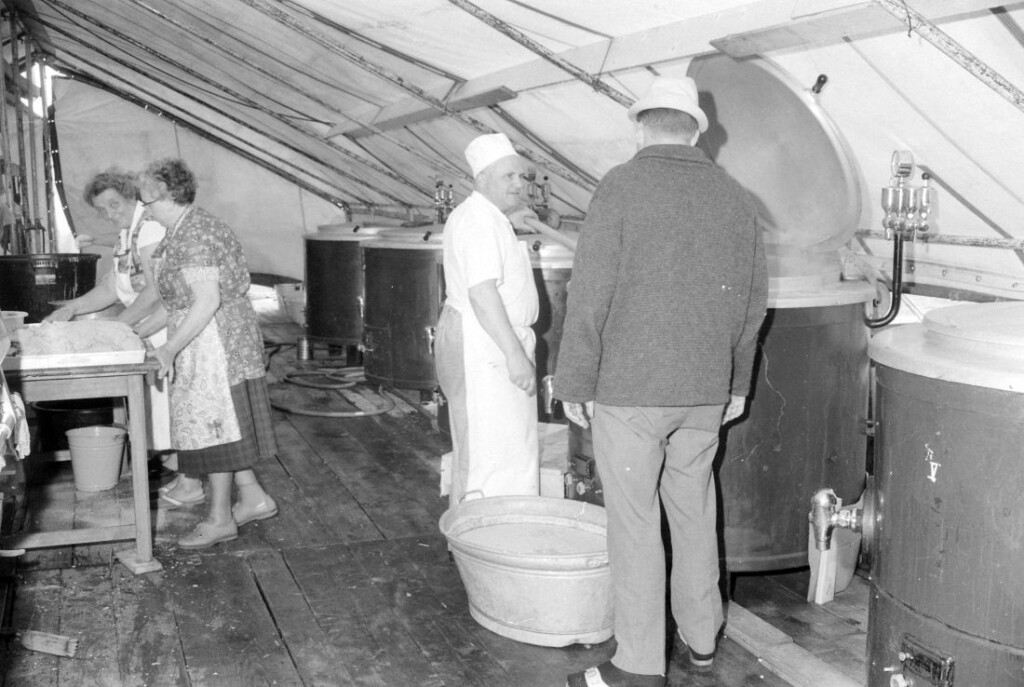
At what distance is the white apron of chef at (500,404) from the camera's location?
3.29 m

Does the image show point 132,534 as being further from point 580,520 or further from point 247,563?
point 580,520

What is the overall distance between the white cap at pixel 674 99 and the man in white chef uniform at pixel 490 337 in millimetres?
779

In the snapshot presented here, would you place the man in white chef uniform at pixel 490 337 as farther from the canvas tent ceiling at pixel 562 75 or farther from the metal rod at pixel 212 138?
the metal rod at pixel 212 138

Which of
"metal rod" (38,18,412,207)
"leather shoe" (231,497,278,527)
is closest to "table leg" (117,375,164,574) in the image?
"leather shoe" (231,497,278,527)

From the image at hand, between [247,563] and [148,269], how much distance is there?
4.23 ft

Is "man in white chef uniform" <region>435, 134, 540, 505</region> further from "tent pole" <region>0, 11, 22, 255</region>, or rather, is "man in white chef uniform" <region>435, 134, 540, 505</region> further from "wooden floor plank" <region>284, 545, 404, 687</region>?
"tent pole" <region>0, 11, 22, 255</region>

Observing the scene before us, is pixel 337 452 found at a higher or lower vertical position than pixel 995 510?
lower

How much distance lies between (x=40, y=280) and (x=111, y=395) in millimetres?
2932

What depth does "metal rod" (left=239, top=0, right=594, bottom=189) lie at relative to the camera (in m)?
4.89

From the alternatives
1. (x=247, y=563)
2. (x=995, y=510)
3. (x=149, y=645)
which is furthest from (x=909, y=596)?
(x=247, y=563)

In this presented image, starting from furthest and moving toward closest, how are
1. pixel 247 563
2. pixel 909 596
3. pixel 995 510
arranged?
pixel 247 563, pixel 909 596, pixel 995 510

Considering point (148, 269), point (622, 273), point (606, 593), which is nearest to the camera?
point (622, 273)

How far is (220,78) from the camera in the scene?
7.61 metres

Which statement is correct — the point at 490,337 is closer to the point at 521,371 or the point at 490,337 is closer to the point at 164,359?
the point at 521,371
